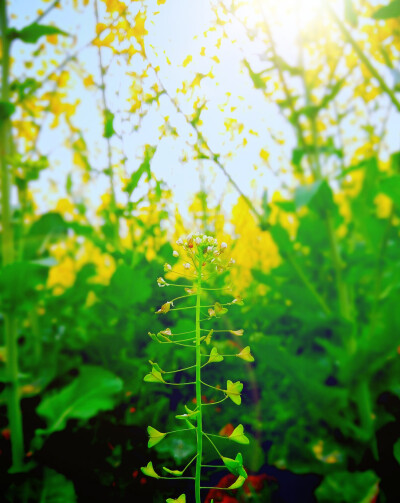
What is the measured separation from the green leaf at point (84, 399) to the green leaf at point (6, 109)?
777 millimetres

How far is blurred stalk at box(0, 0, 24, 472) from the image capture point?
1.18 metres

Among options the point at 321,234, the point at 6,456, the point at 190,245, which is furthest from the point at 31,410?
Result: the point at 190,245

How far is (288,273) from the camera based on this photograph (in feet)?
5.25

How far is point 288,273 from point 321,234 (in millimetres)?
188

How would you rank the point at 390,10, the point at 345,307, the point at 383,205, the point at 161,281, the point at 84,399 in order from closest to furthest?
the point at 161,281
the point at 390,10
the point at 84,399
the point at 345,307
the point at 383,205

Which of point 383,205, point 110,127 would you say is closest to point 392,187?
point 110,127

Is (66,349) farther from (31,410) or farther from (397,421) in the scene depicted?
(397,421)

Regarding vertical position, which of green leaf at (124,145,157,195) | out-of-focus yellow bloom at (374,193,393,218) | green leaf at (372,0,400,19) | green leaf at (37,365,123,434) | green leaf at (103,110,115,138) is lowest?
green leaf at (37,365,123,434)

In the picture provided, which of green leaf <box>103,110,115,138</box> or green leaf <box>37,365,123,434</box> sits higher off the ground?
green leaf <box>103,110,115,138</box>

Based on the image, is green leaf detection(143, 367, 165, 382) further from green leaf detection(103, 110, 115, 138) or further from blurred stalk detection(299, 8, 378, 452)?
blurred stalk detection(299, 8, 378, 452)

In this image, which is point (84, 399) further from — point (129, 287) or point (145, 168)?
point (145, 168)

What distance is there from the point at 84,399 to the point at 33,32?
108 cm

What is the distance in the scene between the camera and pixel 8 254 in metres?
1.27

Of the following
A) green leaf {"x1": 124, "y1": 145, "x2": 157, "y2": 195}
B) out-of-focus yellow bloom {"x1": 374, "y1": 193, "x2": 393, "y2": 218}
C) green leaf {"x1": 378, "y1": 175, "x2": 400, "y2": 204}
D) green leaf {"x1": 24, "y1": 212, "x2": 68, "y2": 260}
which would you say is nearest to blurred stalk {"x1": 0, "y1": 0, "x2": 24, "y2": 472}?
green leaf {"x1": 24, "y1": 212, "x2": 68, "y2": 260}
